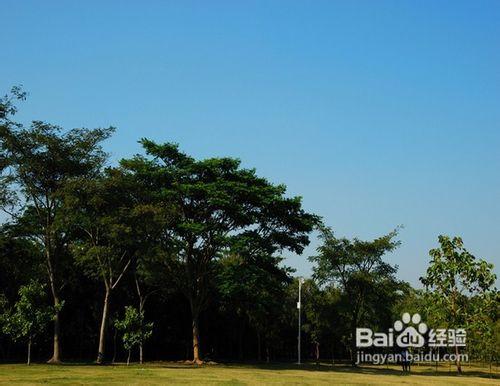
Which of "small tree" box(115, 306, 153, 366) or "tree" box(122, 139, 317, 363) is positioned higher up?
"tree" box(122, 139, 317, 363)

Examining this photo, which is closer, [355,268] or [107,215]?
[107,215]

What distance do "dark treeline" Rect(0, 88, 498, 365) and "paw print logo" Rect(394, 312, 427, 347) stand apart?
2400 millimetres

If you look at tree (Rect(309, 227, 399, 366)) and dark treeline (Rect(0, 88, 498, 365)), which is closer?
dark treeline (Rect(0, 88, 498, 365))

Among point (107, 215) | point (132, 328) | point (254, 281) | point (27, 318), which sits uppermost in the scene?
point (107, 215)

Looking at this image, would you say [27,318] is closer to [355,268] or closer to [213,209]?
[213,209]

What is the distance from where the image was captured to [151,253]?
162 feet

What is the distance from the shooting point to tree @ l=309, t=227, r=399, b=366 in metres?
65.5

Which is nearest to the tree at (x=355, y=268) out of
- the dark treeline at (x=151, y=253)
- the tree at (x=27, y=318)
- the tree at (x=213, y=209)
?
the dark treeline at (x=151, y=253)

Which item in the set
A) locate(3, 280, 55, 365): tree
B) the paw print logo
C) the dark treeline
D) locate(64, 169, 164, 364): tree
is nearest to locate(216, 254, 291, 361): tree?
the dark treeline

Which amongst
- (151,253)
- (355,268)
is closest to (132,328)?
(151,253)

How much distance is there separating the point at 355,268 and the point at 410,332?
9.05 m

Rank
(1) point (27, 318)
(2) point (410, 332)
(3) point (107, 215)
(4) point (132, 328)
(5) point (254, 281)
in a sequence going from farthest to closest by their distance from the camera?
(2) point (410, 332), (5) point (254, 281), (4) point (132, 328), (3) point (107, 215), (1) point (27, 318)

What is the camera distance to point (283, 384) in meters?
29.2

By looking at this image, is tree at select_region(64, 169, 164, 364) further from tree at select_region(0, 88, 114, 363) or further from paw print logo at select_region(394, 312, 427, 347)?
paw print logo at select_region(394, 312, 427, 347)
